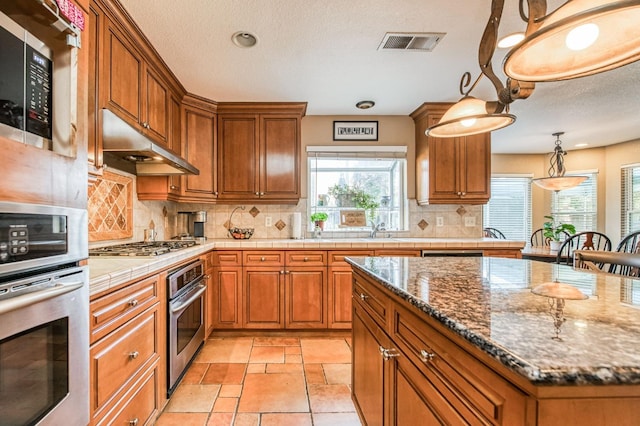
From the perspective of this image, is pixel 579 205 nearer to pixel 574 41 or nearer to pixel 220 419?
pixel 574 41

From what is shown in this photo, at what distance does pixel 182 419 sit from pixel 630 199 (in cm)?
698

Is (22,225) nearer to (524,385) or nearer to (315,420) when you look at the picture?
(524,385)

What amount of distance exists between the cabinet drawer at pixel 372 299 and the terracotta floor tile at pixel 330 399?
2.46 feet

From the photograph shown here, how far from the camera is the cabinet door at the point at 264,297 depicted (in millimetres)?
3037

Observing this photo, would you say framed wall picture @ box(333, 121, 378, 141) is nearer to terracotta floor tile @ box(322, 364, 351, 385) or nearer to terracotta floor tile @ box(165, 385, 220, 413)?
terracotta floor tile @ box(322, 364, 351, 385)

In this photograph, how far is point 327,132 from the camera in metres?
3.79

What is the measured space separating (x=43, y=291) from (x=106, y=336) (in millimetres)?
592

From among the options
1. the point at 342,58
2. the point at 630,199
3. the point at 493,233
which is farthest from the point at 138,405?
the point at 630,199

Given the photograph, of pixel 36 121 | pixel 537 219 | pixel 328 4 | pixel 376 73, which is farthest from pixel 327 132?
pixel 537 219

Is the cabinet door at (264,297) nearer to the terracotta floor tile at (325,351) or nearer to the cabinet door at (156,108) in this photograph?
the terracotta floor tile at (325,351)

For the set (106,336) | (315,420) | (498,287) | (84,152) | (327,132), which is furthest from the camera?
(327,132)

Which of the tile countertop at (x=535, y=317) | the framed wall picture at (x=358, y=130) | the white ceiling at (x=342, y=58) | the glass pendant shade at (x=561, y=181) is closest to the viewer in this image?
the tile countertop at (x=535, y=317)

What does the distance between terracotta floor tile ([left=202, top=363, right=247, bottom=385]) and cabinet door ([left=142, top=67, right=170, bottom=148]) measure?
1.84 metres

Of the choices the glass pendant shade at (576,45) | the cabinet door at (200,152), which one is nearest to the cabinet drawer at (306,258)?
the cabinet door at (200,152)
